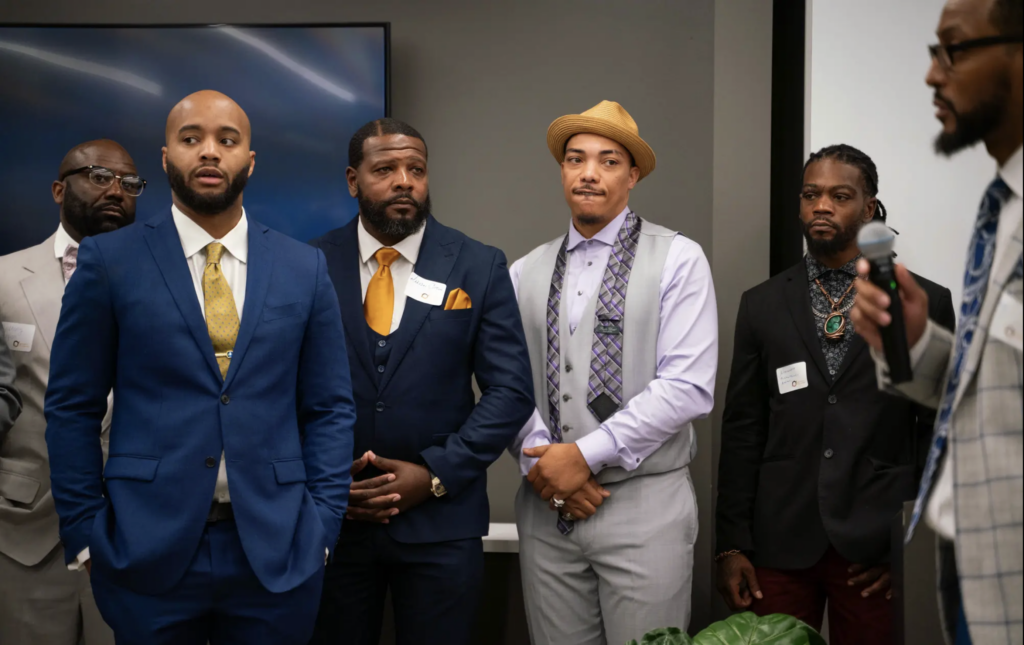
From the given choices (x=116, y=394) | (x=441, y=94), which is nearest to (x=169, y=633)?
(x=116, y=394)

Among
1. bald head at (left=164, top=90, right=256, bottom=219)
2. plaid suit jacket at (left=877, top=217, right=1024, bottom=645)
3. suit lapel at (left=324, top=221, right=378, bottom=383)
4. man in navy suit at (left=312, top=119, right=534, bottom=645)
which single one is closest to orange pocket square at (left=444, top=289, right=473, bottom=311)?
man in navy suit at (left=312, top=119, right=534, bottom=645)

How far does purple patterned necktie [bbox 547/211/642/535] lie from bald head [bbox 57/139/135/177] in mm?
1589

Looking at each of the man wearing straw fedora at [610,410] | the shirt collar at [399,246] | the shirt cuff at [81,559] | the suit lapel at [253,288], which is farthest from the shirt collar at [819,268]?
the shirt cuff at [81,559]

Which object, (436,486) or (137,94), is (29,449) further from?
(137,94)

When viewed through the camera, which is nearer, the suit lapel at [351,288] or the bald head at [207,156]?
the bald head at [207,156]

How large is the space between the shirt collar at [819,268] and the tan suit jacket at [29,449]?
2.29 m

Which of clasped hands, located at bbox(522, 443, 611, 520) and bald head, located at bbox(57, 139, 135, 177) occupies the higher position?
bald head, located at bbox(57, 139, 135, 177)

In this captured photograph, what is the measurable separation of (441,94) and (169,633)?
107 inches

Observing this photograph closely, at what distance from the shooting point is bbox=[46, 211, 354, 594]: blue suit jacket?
2.12m

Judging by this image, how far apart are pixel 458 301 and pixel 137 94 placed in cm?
206

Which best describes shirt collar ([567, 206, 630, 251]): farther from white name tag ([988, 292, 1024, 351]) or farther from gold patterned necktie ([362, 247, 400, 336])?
white name tag ([988, 292, 1024, 351])

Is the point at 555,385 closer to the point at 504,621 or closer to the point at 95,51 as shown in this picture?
the point at 504,621

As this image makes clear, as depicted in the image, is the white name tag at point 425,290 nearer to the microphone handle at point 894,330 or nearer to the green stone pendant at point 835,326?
the green stone pendant at point 835,326

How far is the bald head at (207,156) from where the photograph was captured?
2295 millimetres
